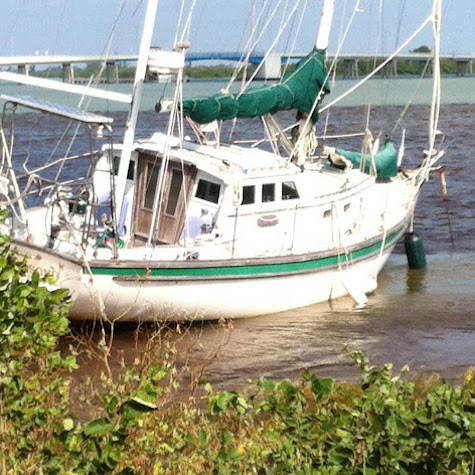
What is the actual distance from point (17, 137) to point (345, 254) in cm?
3096

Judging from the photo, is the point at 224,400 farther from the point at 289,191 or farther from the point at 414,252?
the point at 414,252

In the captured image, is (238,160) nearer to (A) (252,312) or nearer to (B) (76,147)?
(A) (252,312)

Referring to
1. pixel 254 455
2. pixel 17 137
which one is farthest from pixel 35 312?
pixel 17 137

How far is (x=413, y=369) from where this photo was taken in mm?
14297

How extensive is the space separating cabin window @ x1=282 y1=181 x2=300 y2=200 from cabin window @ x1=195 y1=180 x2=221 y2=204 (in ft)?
3.66

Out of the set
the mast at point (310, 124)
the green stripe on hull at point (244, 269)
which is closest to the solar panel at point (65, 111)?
the green stripe on hull at point (244, 269)

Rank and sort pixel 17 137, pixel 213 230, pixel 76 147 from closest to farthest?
pixel 213 230, pixel 76 147, pixel 17 137

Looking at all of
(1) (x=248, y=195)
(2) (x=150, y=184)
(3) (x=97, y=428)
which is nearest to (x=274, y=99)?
(1) (x=248, y=195)

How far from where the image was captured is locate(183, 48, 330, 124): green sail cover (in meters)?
16.7

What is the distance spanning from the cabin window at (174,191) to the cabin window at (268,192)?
3.96 feet

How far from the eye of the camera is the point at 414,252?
20.5m

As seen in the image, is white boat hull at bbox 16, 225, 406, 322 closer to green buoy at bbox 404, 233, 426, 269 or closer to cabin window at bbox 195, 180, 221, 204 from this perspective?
cabin window at bbox 195, 180, 221, 204

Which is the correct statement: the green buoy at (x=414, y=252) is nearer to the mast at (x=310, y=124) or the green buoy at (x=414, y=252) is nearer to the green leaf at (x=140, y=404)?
the mast at (x=310, y=124)

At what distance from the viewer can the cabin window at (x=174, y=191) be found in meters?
16.7
